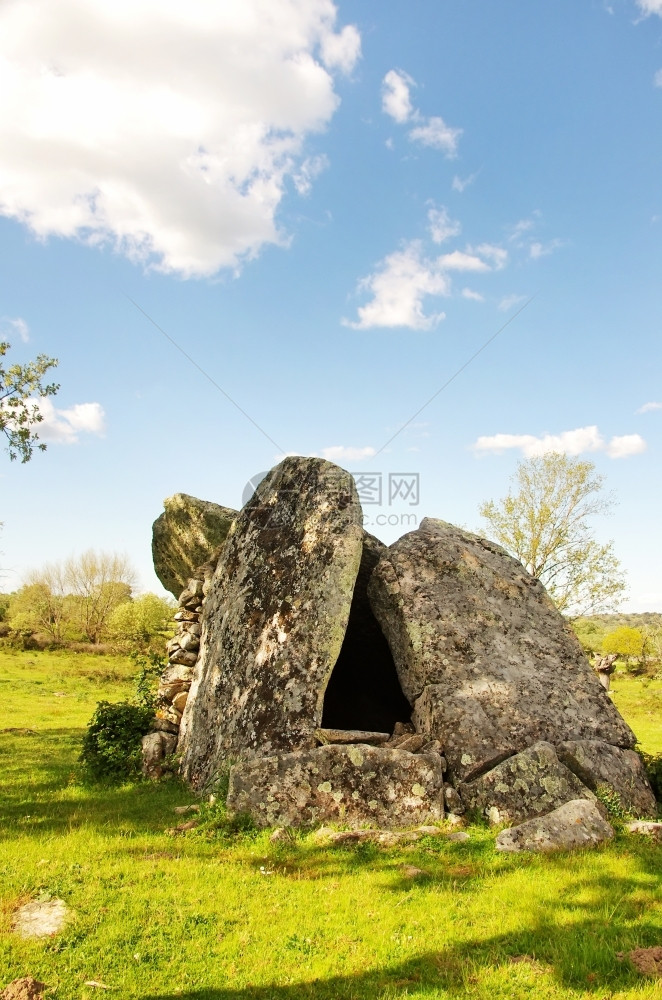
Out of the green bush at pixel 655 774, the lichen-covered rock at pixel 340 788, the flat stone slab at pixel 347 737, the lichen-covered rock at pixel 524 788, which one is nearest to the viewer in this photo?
the lichen-covered rock at pixel 340 788

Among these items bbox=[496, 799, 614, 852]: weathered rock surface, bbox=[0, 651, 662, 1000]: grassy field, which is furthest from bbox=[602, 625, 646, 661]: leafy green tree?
bbox=[0, 651, 662, 1000]: grassy field

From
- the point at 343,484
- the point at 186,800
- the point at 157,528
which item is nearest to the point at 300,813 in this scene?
the point at 186,800

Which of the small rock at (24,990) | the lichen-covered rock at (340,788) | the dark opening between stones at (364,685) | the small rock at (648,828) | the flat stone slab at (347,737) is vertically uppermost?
the dark opening between stones at (364,685)

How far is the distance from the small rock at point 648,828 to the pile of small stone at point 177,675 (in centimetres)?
746

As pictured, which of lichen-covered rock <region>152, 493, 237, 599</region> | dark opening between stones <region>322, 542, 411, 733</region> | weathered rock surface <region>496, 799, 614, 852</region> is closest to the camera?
weathered rock surface <region>496, 799, 614, 852</region>

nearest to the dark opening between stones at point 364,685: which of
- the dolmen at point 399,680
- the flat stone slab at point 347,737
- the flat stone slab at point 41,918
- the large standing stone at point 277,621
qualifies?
the dolmen at point 399,680

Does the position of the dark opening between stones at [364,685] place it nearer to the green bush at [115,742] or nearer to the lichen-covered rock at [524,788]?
the green bush at [115,742]

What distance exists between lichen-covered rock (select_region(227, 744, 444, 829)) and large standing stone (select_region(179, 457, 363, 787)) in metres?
0.57

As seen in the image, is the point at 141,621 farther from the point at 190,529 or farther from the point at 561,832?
the point at 561,832

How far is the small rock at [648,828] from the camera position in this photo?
8203 mm

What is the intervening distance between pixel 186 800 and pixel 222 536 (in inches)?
272

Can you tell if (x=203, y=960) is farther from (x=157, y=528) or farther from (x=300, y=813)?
(x=157, y=528)

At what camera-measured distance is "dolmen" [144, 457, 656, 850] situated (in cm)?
880

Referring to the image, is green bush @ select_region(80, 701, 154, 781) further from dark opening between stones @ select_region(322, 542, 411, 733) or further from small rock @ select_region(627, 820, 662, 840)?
small rock @ select_region(627, 820, 662, 840)
